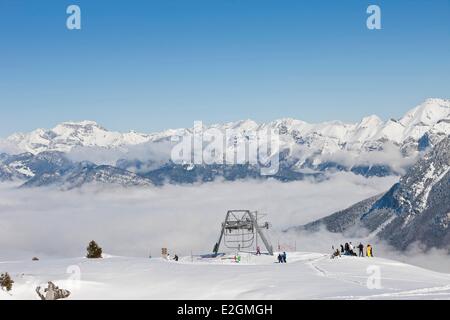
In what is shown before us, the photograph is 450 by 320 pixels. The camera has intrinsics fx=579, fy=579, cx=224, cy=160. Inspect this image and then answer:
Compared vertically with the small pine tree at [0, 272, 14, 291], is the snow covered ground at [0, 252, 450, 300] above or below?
below

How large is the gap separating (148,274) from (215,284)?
21.0 ft

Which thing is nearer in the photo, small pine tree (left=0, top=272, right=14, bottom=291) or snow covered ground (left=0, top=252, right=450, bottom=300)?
snow covered ground (left=0, top=252, right=450, bottom=300)

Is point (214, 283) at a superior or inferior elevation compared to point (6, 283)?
inferior

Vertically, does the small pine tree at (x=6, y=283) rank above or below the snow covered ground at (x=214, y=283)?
above

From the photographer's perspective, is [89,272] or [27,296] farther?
[89,272]

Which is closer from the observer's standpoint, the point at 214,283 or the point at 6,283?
the point at 6,283

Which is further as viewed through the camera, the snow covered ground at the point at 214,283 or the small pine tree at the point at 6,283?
the small pine tree at the point at 6,283
